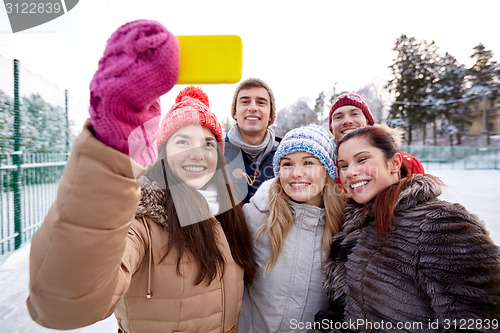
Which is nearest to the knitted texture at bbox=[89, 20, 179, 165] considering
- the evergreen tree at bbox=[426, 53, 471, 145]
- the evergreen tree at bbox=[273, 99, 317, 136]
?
the evergreen tree at bbox=[426, 53, 471, 145]

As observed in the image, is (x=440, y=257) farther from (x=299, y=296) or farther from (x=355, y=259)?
(x=299, y=296)

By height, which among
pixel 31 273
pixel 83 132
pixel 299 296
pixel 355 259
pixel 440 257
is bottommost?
pixel 299 296

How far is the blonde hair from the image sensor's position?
1634 mm

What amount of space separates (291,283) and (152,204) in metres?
0.93

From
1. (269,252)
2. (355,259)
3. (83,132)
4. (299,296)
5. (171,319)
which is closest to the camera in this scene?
(83,132)

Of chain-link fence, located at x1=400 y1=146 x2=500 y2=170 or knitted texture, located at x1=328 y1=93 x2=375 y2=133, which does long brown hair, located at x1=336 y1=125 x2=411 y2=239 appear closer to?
knitted texture, located at x1=328 y1=93 x2=375 y2=133

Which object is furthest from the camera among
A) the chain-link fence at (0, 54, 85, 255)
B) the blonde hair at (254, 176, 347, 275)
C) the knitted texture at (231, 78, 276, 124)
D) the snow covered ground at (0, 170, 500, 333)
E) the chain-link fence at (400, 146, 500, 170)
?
the chain-link fence at (400, 146, 500, 170)

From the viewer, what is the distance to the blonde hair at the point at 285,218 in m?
1.63

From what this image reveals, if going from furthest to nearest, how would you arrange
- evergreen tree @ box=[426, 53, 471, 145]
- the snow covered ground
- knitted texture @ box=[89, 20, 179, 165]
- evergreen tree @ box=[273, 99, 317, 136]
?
evergreen tree @ box=[273, 99, 317, 136]
evergreen tree @ box=[426, 53, 471, 145]
the snow covered ground
knitted texture @ box=[89, 20, 179, 165]

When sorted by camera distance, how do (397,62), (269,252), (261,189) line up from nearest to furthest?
(269,252), (261,189), (397,62)

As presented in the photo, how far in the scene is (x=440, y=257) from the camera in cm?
114

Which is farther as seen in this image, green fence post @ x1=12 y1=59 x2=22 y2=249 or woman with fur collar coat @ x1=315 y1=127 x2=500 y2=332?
green fence post @ x1=12 y1=59 x2=22 y2=249

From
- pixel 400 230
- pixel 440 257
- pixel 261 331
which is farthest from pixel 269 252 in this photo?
pixel 440 257

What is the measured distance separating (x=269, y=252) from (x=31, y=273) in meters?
1.26
